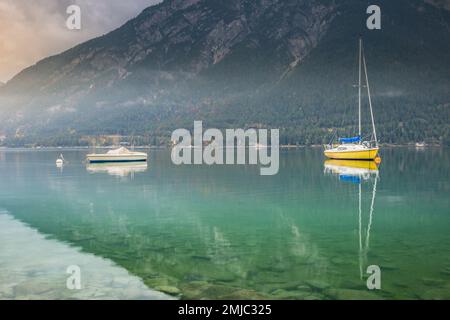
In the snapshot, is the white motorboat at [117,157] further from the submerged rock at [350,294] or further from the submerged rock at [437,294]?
the submerged rock at [437,294]

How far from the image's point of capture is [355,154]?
85.8 meters

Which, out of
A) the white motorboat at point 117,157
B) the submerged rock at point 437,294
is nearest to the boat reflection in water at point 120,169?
the white motorboat at point 117,157

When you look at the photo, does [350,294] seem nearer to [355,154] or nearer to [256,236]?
[256,236]

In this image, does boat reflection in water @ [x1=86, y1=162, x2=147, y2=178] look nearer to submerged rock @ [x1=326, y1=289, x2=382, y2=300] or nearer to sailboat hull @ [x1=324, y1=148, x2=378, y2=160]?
sailboat hull @ [x1=324, y1=148, x2=378, y2=160]

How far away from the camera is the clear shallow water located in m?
14.9

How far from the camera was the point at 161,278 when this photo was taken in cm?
1557

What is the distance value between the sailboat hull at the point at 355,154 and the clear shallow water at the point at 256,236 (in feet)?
135

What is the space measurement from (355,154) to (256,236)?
2661 inches

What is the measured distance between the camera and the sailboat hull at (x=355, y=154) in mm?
82562

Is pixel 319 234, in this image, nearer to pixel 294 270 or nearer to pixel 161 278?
pixel 294 270

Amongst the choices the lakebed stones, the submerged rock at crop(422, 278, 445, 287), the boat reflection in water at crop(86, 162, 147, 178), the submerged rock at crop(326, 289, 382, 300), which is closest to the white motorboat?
the boat reflection in water at crop(86, 162, 147, 178)

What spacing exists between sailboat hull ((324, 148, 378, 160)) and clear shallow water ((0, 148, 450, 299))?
1620 inches

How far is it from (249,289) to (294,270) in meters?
2.62
